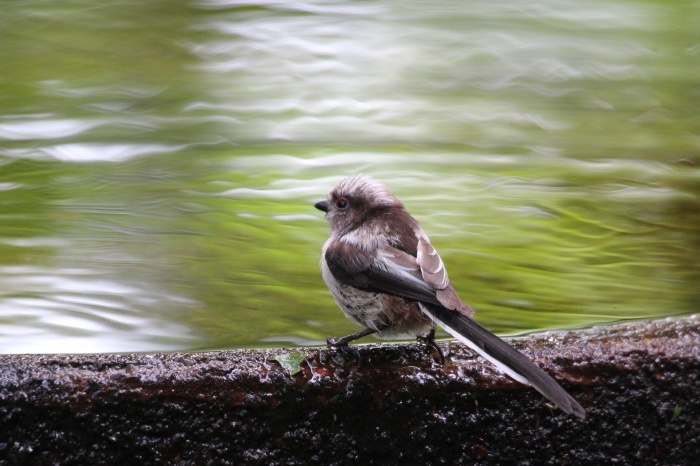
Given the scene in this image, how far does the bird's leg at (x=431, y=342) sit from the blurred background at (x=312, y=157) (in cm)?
106

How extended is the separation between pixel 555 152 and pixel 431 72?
233cm

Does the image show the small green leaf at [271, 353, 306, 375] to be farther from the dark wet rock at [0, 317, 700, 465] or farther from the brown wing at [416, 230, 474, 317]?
the brown wing at [416, 230, 474, 317]

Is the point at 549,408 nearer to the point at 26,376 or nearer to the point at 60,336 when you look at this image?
the point at 26,376

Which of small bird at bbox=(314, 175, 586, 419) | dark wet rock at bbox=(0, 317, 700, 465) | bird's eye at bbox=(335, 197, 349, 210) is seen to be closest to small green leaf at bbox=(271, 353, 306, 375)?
dark wet rock at bbox=(0, 317, 700, 465)

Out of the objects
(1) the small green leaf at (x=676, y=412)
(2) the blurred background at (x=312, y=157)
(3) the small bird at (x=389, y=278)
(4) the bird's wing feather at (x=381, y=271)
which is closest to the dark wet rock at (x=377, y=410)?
(1) the small green leaf at (x=676, y=412)

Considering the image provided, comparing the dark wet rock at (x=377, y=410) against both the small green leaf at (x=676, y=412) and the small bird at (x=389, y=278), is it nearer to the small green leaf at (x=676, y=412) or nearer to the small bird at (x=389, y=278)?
the small green leaf at (x=676, y=412)

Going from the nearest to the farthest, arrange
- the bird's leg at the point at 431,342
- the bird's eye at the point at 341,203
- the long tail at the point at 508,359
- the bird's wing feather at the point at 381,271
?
1. the long tail at the point at 508,359
2. the bird's leg at the point at 431,342
3. the bird's wing feather at the point at 381,271
4. the bird's eye at the point at 341,203

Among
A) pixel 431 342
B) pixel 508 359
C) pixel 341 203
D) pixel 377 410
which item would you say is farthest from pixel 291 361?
pixel 341 203

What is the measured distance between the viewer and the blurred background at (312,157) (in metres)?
4.73

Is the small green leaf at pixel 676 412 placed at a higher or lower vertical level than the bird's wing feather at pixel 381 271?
lower

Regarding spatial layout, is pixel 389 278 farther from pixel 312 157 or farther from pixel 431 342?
pixel 312 157

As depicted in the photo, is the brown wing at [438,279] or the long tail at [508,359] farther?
the brown wing at [438,279]

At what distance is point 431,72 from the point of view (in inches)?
372

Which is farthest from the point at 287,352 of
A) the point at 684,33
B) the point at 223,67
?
the point at 684,33
